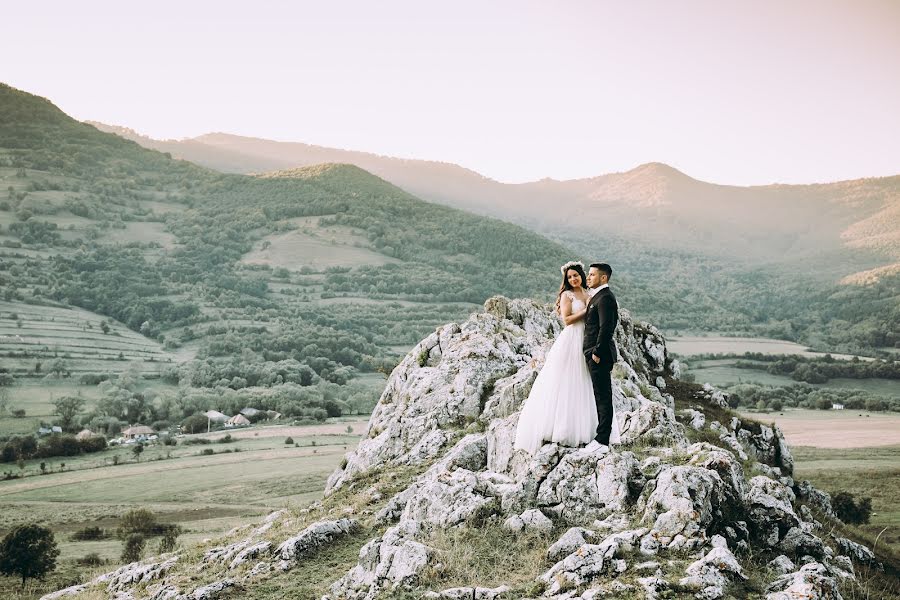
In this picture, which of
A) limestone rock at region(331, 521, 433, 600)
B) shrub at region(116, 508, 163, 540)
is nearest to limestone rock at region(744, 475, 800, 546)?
limestone rock at region(331, 521, 433, 600)

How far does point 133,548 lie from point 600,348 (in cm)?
3807

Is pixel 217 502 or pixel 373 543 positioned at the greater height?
pixel 373 543

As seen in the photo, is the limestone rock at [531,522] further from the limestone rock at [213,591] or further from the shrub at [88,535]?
the shrub at [88,535]

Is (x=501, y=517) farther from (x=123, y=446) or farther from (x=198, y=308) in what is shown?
(x=198, y=308)

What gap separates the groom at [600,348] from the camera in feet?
43.7

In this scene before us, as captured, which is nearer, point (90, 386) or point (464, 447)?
point (464, 447)

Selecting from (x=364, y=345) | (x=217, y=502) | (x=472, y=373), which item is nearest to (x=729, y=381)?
(x=364, y=345)

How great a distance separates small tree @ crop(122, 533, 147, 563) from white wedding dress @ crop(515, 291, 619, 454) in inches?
1261

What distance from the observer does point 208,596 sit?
12.4m

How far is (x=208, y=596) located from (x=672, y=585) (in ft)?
28.6

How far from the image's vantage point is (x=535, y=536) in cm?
1213

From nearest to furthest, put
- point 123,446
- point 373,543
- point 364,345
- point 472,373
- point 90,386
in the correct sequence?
point 373,543 < point 472,373 < point 123,446 < point 90,386 < point 364,345

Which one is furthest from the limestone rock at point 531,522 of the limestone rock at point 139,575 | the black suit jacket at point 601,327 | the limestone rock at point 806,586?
the limestone rock at point 139,575

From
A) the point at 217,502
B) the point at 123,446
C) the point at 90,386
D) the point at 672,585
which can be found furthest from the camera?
the point at 90,386
